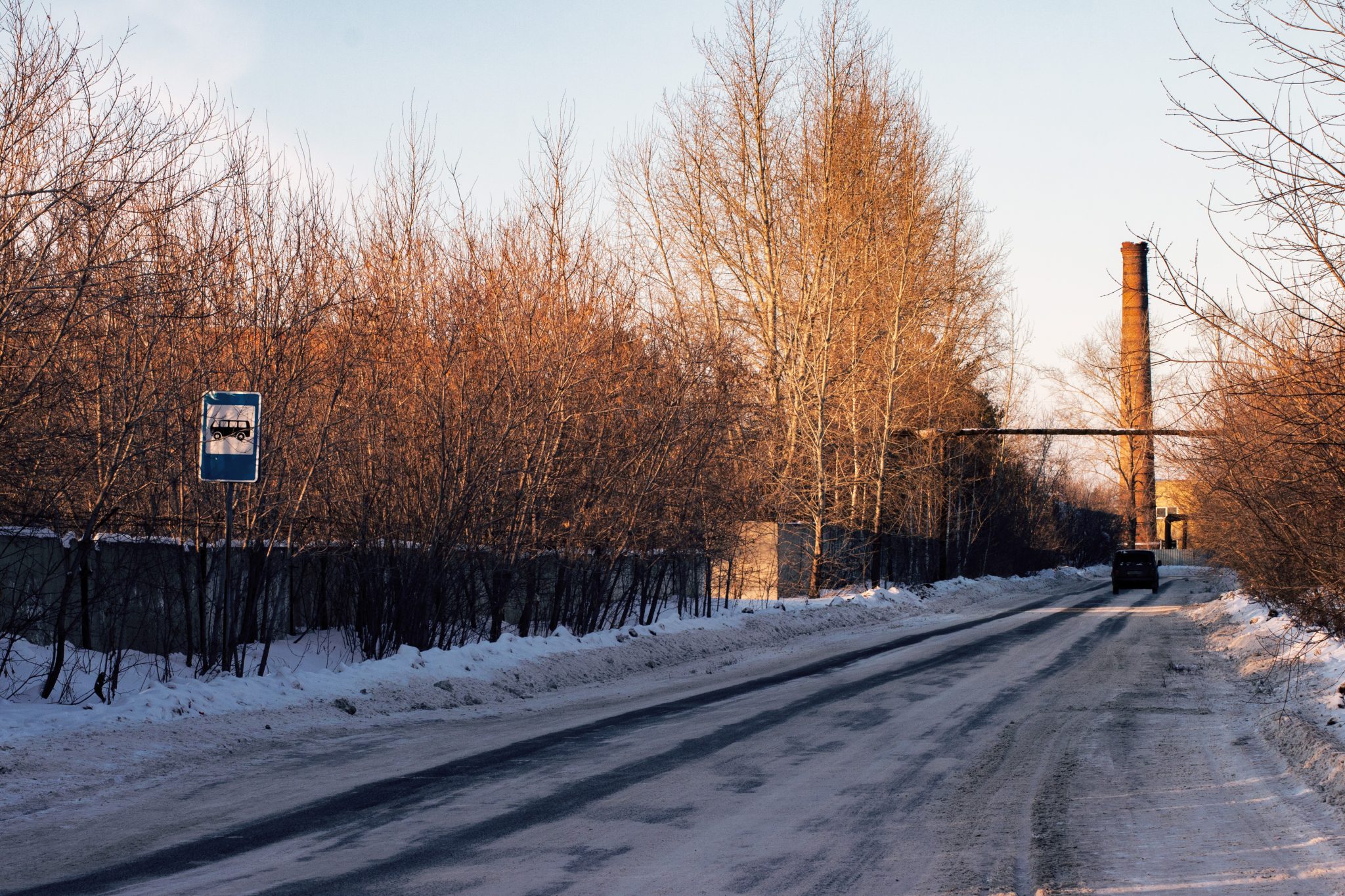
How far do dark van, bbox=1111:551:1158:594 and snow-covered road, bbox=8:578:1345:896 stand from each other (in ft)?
119

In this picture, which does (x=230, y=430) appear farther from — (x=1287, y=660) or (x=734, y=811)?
(x=1287, y=660)

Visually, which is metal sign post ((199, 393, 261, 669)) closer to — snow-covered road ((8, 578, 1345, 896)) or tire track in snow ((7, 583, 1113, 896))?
snow-covered road ((8, 578, 1345, 896))

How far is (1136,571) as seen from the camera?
46.2 metres

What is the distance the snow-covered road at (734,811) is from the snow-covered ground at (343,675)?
3.86 feet

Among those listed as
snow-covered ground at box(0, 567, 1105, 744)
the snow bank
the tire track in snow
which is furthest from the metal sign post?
the snow bank

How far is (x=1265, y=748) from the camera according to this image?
9539 mm

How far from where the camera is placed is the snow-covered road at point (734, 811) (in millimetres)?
5641

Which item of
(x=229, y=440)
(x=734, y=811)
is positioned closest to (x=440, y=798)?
(x=734, y=811)

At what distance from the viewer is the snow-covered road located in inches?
222

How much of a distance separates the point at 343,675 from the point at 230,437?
2.84 meters

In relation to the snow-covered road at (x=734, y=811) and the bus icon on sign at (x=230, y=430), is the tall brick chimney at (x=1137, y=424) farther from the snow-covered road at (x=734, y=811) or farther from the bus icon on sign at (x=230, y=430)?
the bus icon on sign at (x=230, y=430)

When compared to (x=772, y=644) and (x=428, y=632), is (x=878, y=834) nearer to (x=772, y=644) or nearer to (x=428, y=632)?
(x=428, y=632)

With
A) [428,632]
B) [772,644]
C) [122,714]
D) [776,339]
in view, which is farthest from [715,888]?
[776,339]

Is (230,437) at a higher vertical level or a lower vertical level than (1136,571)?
higher
